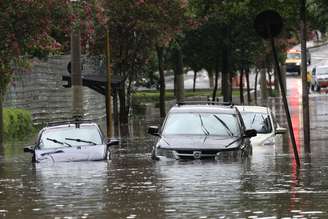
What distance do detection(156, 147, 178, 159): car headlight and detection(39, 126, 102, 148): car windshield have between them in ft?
9.22

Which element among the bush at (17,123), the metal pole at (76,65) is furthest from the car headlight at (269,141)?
the bush at (17,123)

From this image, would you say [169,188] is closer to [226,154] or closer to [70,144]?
[226,154]

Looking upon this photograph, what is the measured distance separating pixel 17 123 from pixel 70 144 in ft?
45.3

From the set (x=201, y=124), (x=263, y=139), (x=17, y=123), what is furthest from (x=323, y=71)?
(x=201, y=124)

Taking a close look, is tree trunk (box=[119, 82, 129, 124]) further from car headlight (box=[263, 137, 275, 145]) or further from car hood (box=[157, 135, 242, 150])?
car hood (box=[157, 135, 242, 150])

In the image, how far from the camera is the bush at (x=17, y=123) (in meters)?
33.9

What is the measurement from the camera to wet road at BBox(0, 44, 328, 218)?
40.1 feet

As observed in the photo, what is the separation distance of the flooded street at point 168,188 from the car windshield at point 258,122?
2.65 meters

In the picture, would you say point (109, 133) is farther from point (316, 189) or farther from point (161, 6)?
point (316, 189)

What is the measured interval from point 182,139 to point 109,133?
1429 cm

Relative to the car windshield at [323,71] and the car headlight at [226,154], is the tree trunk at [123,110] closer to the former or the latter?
the car headlight at [226,154]

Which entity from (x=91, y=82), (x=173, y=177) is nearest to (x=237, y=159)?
(x=173, y=177)

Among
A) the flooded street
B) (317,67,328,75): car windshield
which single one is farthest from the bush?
(317,67,328,75): car windshield

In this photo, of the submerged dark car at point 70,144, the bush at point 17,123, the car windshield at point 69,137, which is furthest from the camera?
the bush at point 17,123
